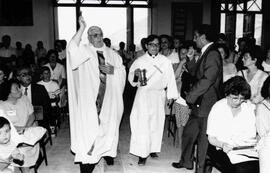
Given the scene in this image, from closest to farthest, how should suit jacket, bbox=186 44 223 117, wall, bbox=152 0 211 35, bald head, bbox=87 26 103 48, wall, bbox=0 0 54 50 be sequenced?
suit jacket, bbox=186 44 223 117, bald head, bbox=87 26 103 48, wall, bbox=0 0 54 50, wall, bbox=152 0 211 35

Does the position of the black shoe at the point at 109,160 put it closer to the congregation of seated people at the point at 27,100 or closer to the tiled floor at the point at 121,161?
the tiled floor at the point at 121,161

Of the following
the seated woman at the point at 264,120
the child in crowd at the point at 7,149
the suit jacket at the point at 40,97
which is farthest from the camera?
the suit jacket at the point at 40,97

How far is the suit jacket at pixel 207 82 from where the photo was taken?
3795mm

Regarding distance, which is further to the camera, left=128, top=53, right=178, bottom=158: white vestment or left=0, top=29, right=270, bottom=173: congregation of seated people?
left=128, top=53, right=178, bottom=158: white vestment

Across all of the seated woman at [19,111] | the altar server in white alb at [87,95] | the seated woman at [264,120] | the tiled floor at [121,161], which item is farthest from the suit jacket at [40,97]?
the seated woman at [264,120]

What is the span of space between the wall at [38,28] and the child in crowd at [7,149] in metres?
8.87

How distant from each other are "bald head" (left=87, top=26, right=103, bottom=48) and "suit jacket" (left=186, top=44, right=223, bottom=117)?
4.06 feet

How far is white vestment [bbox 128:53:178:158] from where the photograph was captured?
474 cm

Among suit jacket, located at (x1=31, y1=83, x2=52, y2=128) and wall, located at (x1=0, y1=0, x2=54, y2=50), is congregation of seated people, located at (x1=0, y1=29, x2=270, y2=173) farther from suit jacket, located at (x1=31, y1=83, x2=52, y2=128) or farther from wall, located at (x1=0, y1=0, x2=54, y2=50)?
wall, located at (x1=0, y1=0, x2=54, y2=50)

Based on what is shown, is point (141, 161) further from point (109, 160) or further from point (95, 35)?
point (95, 35)

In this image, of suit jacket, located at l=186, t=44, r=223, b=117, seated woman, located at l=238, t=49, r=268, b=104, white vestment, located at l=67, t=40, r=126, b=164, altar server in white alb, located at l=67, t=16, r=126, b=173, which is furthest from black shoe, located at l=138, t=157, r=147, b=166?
seated woman, located at l=238, t=49, r=268, b=104

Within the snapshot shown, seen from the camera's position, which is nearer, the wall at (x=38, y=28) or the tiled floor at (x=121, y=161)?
the tiled floor at (x=121, y=161)

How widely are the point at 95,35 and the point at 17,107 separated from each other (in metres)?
1.26

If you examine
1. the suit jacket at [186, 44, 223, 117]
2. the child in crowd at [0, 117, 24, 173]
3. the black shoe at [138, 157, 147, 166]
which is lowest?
the black shoe at [138, 157, 147, 166]
